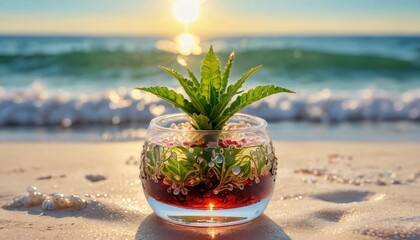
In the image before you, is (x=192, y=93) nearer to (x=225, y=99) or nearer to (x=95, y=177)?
(x=225, y=99)

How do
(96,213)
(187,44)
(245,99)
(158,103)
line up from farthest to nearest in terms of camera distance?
(187,44) < (158,103) < (96,213) < (245,99)

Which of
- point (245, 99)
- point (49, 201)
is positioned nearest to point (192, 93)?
point (245, 99)

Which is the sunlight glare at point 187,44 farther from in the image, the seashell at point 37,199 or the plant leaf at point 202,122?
the plant leaf at point 202,122

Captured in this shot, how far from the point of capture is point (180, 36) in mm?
19594

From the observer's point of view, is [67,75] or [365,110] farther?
[67,75]

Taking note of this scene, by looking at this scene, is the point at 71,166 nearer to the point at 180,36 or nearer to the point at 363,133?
the point at 363,133

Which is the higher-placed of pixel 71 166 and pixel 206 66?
pixel 206 66

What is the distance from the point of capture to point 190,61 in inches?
480

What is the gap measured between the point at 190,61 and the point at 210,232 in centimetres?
1033

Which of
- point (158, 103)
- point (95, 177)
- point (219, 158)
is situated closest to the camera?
point (219, 158)

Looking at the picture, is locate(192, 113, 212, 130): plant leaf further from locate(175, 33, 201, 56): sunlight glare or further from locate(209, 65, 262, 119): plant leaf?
locate(175, 33, 201, 56): sunlight glare

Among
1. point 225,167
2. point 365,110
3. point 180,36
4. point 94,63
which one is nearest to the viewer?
point 225,167

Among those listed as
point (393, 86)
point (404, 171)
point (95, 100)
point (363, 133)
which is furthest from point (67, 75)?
point (404, 171)

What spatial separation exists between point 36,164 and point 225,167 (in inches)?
67.4
